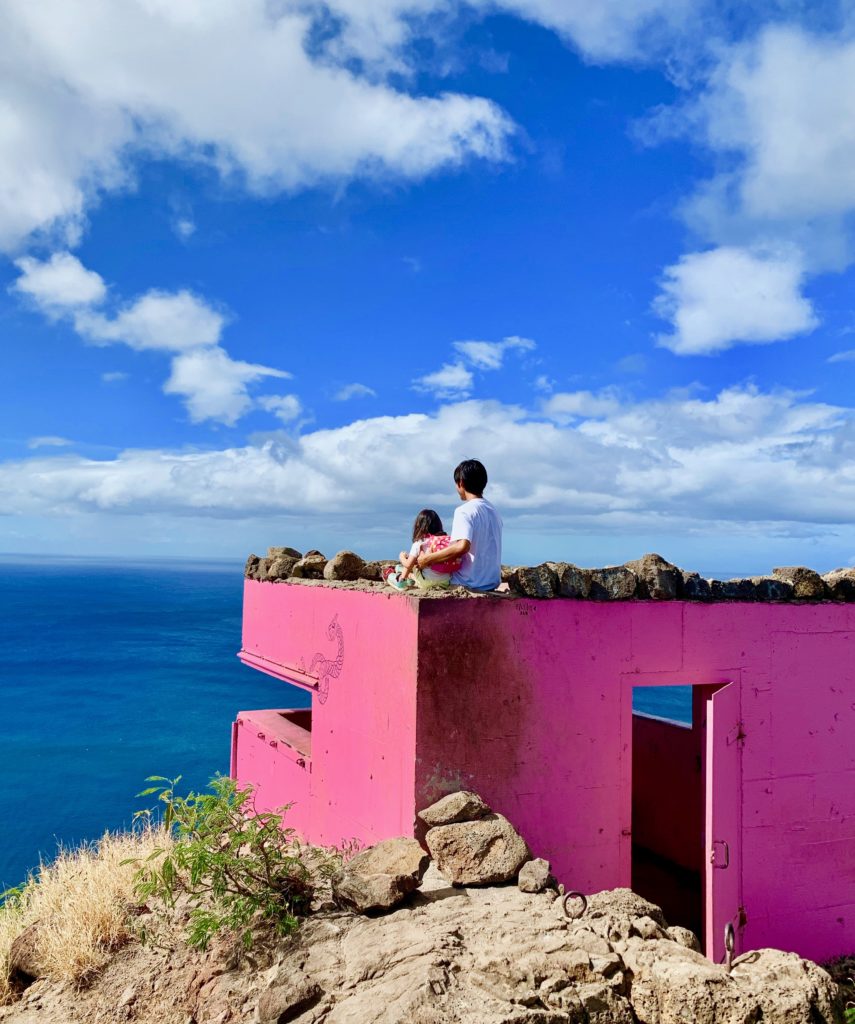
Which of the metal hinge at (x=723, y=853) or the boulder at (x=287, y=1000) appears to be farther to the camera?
the metal hinge at (x=723, y=853)

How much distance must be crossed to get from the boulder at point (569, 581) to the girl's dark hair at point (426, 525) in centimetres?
98

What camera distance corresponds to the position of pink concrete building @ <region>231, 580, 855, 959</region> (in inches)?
215

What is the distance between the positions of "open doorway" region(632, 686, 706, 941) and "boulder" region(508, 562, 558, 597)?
237cm

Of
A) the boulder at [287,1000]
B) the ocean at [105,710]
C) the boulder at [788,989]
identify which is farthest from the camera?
the ocean at [105,710]

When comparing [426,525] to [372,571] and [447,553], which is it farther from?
[372,571]

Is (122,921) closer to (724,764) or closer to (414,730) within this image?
(414,730)

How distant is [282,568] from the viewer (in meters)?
8.38

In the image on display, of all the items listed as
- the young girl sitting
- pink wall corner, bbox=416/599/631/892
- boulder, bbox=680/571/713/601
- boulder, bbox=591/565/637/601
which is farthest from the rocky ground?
boulder, bbox=680/571/713/601

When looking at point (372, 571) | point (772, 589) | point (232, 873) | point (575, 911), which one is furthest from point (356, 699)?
point (772, 589)

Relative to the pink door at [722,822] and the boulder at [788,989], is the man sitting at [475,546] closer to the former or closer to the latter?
the pink door at [722,822]

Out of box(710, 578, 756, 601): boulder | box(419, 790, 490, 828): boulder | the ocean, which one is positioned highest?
box(710, 578, 756, 601): boulder

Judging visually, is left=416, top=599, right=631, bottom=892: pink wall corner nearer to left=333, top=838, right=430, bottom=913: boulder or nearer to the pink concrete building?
the pink concrete building

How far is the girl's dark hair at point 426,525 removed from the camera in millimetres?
6128

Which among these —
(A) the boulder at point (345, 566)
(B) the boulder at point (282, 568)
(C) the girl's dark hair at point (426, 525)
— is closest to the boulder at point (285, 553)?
(B) the boulder at point (282, 568)
